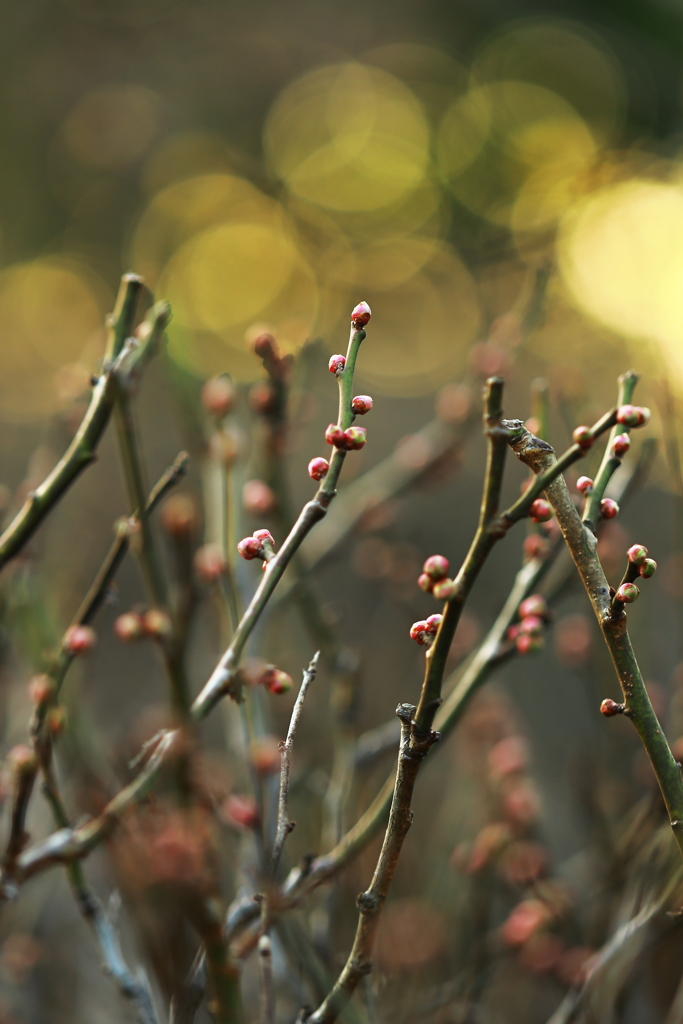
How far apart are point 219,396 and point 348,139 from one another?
11.0 meters

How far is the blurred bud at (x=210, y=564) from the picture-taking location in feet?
3.59

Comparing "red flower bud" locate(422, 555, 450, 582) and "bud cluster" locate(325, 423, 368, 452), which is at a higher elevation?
"bud cluster" locate(325, 423, 368, 452)

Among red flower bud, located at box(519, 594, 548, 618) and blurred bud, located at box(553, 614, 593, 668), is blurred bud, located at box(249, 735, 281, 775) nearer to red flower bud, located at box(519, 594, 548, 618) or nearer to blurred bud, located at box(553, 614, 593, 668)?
red flower bud, located at box(519, 594, 548, 618)


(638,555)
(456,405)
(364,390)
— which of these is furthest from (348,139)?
(638,555)

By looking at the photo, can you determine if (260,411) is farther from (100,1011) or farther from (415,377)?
(415,377)

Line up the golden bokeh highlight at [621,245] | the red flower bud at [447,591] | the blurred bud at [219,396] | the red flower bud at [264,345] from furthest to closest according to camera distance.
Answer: the golden bokeh highlight at [621,245], the blurred bud at [219,396], the red flower bud at [264,345], the red flower bud at [447,591]

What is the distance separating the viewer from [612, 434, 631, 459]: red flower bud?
2.30 feet

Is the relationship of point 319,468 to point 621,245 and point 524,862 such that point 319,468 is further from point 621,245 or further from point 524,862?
point 621,245

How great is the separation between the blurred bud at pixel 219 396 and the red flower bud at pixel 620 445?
0.62m

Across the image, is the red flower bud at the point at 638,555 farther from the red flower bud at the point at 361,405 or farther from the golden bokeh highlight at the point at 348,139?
the golden bokeh highlight at the point at 348,139

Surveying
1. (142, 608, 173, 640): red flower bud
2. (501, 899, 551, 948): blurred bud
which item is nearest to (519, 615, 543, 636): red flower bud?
(142, 608, 173, 640): red flower bud

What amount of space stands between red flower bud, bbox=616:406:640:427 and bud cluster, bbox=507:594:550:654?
0.36 meters

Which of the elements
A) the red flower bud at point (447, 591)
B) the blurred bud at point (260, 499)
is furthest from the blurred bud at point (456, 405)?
the red flower bud at point (447, 591)

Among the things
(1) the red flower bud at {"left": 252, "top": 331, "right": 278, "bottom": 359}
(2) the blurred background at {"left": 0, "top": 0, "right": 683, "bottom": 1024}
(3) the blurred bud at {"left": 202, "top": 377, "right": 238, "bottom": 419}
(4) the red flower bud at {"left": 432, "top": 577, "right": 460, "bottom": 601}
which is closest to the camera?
(4) the red flower bud at {"left": 432, "top": 577, "right": 460, "bottom": 601}
